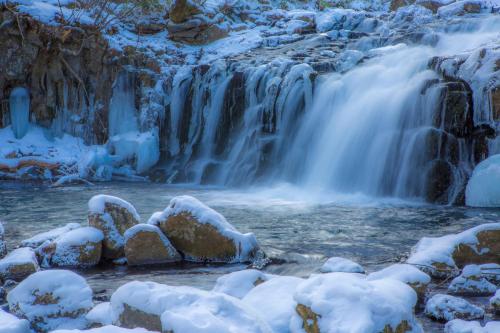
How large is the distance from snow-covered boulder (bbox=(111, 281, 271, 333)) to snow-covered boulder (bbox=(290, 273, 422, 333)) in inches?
10.1

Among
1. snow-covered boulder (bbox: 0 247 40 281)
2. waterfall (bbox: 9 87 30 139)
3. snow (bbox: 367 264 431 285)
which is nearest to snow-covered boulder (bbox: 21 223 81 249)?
snow-covered boulder (bbox: 0 247 40 281)

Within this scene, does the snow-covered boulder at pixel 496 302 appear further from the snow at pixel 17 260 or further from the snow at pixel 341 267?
the snow at pixel 17 260

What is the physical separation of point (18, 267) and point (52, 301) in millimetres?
1353

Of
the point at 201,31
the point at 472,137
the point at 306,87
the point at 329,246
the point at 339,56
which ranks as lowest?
the point at 329,246

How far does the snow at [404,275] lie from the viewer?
396cm

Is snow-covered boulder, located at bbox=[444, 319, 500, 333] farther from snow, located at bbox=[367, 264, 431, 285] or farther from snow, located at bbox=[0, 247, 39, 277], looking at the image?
snow, located at bbox=[0, 247, 39, 277]

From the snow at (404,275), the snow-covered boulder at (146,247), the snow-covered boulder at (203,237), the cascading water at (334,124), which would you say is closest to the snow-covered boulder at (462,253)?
the snow at (404,275)

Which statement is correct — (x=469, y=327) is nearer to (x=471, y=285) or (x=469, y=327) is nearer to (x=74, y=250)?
(x=471, y=285)

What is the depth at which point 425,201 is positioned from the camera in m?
8.98

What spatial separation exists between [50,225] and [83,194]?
341 centimetres

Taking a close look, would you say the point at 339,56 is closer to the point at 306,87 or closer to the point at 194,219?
the point at 306,87

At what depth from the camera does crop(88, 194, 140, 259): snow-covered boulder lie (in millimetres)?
5449

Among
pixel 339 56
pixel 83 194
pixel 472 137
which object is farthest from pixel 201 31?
pixel 472 137

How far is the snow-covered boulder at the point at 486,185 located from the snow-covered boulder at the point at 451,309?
4.97 m
